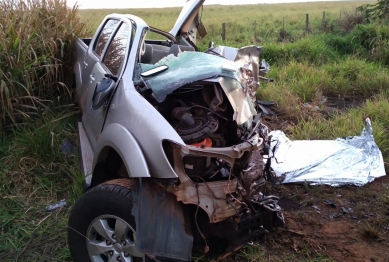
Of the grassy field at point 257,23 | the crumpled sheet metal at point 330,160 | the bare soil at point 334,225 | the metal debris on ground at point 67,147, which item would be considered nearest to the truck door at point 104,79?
the metal debris on ground at point 67,147

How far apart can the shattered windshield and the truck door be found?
316mm

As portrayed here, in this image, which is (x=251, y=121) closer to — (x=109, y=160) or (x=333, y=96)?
(x=109, y=160)

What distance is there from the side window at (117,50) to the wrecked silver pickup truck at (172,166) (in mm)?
38

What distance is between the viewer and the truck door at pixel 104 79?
11.8 feet

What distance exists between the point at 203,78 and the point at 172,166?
825 mm

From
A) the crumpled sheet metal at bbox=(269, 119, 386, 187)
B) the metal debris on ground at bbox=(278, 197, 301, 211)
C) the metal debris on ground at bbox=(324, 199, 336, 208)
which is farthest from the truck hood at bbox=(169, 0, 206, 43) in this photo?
the metal debris on ground at bbox=(324, 199, 336, 208)

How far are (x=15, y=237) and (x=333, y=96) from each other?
19.2 feet

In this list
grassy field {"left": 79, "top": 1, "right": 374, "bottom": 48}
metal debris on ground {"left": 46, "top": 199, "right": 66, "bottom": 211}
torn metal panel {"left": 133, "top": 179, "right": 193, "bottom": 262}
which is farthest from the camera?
grassy field {"left": 79, "top": 1, "right": 374, "bottom": 48}

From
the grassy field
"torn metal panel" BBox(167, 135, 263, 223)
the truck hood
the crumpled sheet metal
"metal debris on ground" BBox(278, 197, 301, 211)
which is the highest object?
the truck hood

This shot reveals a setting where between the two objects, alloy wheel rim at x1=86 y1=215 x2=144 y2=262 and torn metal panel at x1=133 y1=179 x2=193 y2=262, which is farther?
alloy wheel rim at x1=86 y1=215 x2=144 y2=262

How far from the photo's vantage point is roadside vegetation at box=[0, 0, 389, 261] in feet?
12.3

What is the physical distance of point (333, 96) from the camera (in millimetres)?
7875

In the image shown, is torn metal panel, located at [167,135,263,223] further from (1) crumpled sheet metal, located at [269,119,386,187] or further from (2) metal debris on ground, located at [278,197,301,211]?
(1) crumpled sheet metal, located at [269,119,386,187]

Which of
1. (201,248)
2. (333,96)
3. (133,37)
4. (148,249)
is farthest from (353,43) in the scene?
(148,249)
